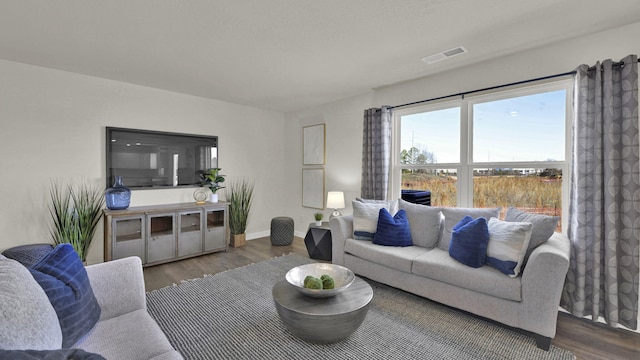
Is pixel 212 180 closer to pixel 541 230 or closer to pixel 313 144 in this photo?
pixel 313 144

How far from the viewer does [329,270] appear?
7.59 ft

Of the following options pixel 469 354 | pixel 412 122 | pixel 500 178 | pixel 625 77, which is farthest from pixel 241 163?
pixel 625 77

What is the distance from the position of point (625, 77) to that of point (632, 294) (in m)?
1.73

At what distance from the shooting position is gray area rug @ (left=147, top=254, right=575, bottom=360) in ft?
6.51

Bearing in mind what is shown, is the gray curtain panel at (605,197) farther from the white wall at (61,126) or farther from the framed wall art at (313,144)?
the white wall at (61,126)

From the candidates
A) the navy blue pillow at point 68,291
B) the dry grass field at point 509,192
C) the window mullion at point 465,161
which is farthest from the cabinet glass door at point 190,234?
the window mullion at point 465,161

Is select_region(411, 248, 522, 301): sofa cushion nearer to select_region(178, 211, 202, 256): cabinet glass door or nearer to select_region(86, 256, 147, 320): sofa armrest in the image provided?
select_region(86, 256, 147, 320): sofa armrest

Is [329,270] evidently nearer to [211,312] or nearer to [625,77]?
[211,312]

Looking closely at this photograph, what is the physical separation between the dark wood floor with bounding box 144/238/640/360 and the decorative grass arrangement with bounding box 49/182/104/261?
0.82m

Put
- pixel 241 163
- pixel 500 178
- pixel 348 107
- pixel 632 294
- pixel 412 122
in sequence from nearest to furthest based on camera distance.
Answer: pixel 632 294, pixel 500 178, pixel 412 122, pixel 348 107, pixel 241 163

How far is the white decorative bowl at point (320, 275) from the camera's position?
199 centimetres

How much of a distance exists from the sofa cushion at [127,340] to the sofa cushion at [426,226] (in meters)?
2.57

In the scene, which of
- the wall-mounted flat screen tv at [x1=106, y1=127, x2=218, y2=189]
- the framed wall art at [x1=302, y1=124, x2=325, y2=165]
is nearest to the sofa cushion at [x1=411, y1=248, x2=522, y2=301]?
the framed wall art at [x1=302, y1=124, x2=325, y2=165]

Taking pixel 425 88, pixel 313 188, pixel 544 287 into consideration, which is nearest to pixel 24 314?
pixel 544 287
